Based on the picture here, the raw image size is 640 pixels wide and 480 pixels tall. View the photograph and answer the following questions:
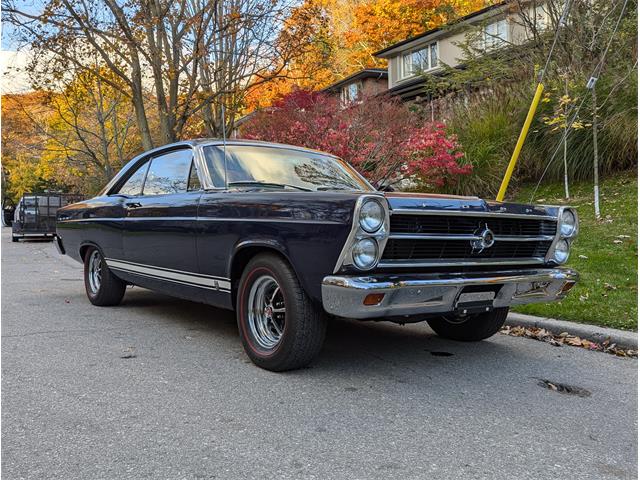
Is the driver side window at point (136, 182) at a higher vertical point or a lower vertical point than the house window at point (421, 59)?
lower

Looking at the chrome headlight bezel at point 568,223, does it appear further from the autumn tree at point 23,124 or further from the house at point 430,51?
the house at point 430,51

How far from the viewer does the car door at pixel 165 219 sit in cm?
486

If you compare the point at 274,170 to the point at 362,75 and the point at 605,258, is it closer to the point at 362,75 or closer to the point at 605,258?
the point at 605,258

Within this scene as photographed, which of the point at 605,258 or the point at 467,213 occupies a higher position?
the point at 467,213

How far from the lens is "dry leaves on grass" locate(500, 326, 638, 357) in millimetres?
4785

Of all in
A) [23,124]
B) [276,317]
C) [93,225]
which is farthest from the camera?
[23,124]

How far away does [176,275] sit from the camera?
5.02 metres

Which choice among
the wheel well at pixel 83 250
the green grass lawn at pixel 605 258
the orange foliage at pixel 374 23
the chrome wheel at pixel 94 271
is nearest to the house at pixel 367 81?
the orange foliage at pixel 374 23

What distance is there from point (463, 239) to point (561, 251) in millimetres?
1150

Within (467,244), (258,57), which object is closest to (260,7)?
(258,57)

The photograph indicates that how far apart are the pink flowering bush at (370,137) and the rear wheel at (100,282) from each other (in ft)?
19.3

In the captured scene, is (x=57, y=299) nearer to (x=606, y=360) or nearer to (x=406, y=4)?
(x=606, y=360)

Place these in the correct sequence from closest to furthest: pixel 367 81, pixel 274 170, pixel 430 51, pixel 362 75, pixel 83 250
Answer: pixel 274 170 → pixel 83 250 → pixel 430 51 → pixel 362 75 → pixel 367 81

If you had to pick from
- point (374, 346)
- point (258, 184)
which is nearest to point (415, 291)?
point (374, 346)
